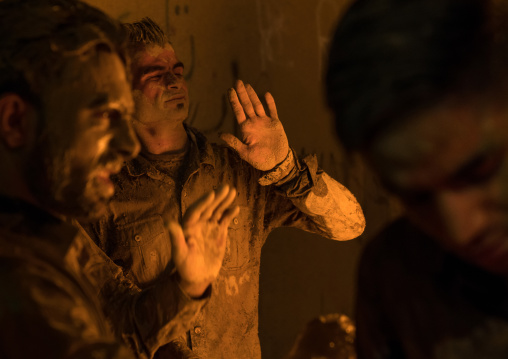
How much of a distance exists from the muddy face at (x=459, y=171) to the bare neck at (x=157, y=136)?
5.25 ft

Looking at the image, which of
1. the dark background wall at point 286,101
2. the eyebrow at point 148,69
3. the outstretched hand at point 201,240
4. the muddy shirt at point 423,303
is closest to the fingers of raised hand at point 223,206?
the outstretched hand at point 201,240

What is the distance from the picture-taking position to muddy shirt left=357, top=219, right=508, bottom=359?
0.91 metres

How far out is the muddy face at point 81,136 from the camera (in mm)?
1356

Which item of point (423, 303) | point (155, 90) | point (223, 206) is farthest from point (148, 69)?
point (423, 303)

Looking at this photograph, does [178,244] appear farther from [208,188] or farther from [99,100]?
[208,188]

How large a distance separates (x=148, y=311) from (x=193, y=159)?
0.86 m

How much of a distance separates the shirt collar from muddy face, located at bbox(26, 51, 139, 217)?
900 millimetres

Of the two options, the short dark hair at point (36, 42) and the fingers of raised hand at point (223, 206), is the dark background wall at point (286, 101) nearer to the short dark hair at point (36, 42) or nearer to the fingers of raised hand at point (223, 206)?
the fingers of raised hand at point (223, 206)

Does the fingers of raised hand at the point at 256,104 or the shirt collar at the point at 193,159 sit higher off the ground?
the fingers of raised hand at the point at 256,104

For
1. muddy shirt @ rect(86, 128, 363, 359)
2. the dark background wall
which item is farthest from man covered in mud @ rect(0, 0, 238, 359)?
the dark background wall

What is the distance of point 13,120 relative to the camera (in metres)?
1.36

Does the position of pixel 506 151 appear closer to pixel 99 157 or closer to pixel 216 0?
pixel 99 157

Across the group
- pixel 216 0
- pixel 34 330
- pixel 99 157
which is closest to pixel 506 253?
pixel 34 330

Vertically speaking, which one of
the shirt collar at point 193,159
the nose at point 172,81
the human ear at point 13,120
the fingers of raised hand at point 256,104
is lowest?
the shirt collar at point 193,159
